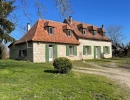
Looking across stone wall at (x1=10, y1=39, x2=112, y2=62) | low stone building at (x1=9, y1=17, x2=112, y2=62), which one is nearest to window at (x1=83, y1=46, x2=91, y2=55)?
low stone building at (x1=9, y1=17, x2=112, y2=62)

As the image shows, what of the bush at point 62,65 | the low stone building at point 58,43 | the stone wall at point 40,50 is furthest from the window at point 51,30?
the bush at point 62,65

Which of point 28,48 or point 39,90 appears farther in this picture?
point 28,48

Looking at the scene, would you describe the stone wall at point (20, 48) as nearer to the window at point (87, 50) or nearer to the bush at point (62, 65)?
the window at point (87, 50)

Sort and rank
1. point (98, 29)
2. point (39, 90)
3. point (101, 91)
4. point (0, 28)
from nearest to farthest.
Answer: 1. point (39, 90)
2. point (101, 91)
3. point (0, 28)
4. point (98, 29)

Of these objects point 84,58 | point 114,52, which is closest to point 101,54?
point 84,58

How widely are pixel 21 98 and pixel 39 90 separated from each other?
1261 millimetres

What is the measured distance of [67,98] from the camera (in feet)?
22.3

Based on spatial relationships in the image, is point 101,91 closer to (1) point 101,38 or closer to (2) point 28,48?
(2) point 28,48

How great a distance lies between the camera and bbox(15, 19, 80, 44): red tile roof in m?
22.9

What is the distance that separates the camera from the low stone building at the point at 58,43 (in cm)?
2262

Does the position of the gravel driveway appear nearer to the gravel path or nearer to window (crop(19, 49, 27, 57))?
the gravel path

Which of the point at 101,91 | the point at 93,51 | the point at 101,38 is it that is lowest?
the point at 101,91

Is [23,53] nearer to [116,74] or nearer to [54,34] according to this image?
[54,34]

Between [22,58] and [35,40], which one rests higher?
[35,40]
